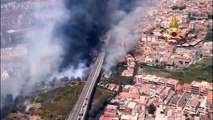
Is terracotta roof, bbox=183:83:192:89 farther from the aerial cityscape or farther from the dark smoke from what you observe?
the dark smoke

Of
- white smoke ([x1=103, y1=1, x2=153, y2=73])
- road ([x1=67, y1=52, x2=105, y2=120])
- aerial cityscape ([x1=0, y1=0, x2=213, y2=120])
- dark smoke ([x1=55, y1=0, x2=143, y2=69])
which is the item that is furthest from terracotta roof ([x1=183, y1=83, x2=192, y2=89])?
dark smoke ([x1=55, y1=0, x2=143, y2=69])

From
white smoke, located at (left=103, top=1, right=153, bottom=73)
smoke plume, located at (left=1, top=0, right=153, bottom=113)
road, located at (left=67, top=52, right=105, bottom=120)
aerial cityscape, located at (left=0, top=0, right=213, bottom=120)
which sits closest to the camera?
road, located at (left=67, top=52, right=105, bottom=120)

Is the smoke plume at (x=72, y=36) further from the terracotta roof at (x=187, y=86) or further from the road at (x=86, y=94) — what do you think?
the terracotta roof at (x=187, y=86)

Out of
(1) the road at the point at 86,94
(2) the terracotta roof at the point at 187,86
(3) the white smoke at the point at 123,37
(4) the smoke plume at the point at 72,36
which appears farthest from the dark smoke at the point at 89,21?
(2) the terracotta roof at the point at 187,86

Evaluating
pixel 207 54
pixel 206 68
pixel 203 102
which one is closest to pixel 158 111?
pixel 203 102

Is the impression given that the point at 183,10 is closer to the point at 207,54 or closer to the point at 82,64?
the point at 207,54

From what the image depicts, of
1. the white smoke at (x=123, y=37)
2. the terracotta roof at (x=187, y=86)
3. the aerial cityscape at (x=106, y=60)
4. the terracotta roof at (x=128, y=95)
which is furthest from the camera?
the white smoke at (x=123, y=37)
